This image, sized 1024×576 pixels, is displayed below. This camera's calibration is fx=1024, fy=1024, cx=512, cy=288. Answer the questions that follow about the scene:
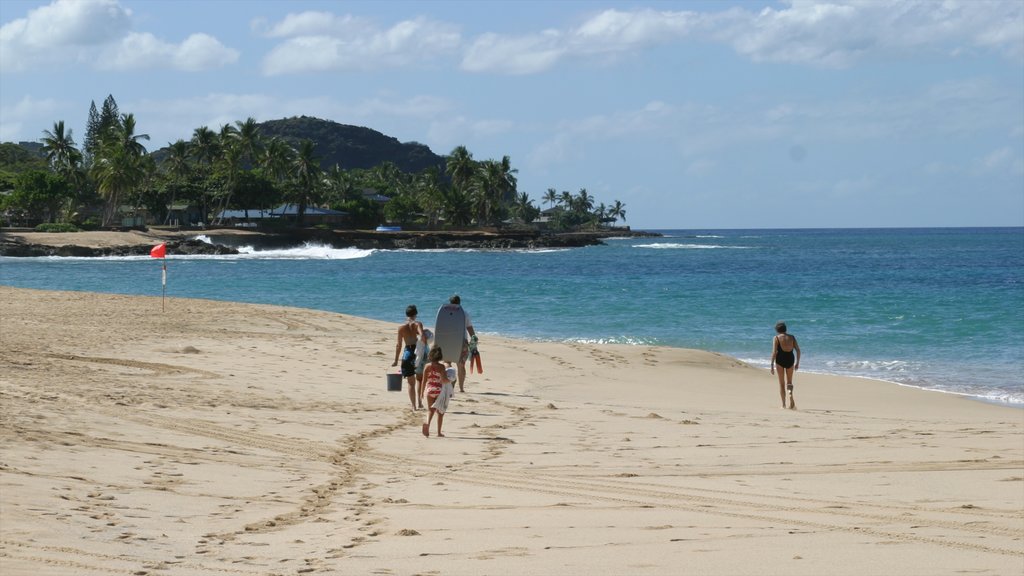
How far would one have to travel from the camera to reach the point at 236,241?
101375 millimetres

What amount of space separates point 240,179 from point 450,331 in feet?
330

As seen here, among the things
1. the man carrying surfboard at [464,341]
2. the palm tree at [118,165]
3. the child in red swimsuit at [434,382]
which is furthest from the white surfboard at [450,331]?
the palm tree at [118,165]

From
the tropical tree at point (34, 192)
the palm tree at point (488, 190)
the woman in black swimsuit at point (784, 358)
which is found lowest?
the woman in black swimsuit at point (784, 358)

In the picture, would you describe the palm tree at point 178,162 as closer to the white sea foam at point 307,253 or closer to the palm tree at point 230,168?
the palm tree at point 230,168

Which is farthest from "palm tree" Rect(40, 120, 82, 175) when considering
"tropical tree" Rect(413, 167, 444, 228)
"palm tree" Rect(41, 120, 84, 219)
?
"tropical tree" Rect(413, 167, 444, 228)

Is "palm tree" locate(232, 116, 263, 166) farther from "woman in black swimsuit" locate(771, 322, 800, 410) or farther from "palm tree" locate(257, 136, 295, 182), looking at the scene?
"woman in black swimsuit" locate(771, 322, 800, 410)

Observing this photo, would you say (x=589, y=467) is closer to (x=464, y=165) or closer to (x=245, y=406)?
(x=245, y=406)

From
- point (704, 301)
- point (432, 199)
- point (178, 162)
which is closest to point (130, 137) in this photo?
point (178, 162)

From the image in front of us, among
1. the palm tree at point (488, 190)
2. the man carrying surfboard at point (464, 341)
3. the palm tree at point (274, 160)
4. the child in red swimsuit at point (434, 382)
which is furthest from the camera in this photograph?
the palm tree at point (488, 190)

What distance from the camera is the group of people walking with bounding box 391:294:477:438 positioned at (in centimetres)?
1132

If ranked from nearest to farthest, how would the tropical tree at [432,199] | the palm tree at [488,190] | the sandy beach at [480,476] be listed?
Answer: the sandy beach at [480,476], the palm tree at [488,190], the tropical tree at [432,199]

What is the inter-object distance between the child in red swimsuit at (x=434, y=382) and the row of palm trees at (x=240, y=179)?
93.2 metres

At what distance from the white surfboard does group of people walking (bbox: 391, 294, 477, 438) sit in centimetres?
11

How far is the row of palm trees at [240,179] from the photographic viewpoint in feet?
342
